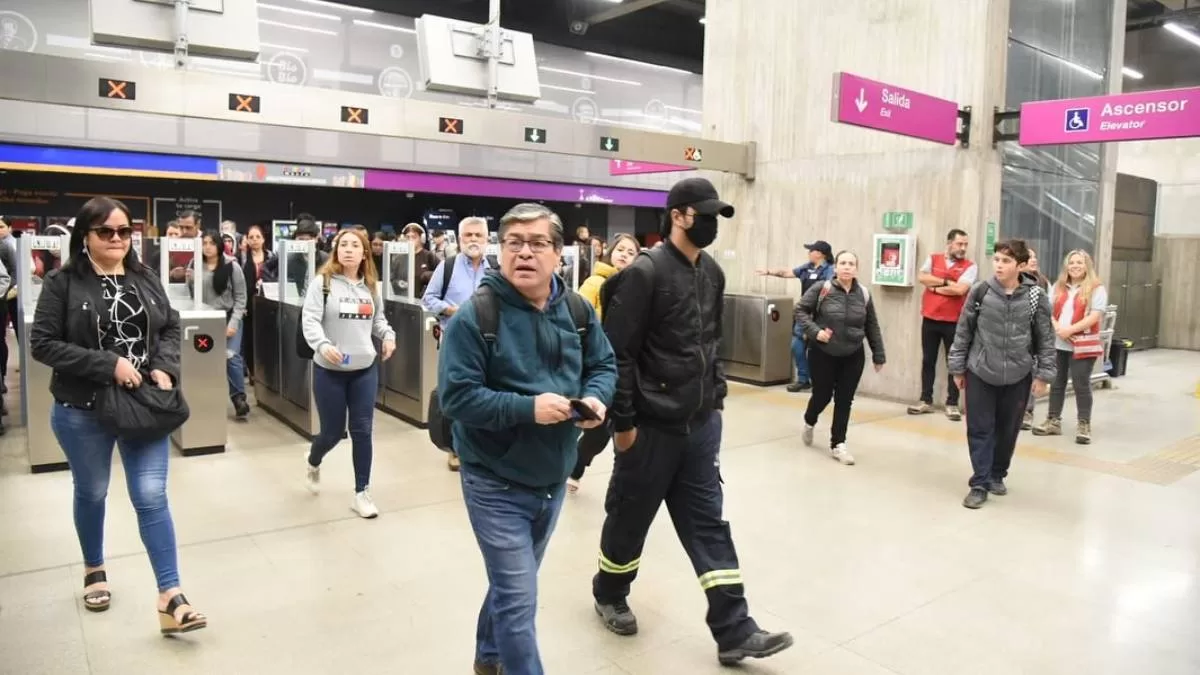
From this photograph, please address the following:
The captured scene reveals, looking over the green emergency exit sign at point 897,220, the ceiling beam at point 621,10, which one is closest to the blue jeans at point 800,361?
the green emergency exit sign at point 897,220

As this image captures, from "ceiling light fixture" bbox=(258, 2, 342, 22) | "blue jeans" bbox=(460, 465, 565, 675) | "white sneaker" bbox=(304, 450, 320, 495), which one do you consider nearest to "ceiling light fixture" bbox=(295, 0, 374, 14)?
"ceiling light fixture" bbox=(258, 2, 342, 22)

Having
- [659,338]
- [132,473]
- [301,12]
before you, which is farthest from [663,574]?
[301,12]

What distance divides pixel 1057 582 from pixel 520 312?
118 inches

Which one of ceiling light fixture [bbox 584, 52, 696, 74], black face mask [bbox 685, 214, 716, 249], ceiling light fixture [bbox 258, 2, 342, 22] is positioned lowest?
black face mask [bbox 685, 214, 716, 249]

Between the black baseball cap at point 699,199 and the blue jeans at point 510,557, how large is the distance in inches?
45.3

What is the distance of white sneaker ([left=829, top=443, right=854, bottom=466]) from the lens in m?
5.97

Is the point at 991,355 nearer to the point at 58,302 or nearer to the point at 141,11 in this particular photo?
the point at 58,302

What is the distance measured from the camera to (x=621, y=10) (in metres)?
16.8

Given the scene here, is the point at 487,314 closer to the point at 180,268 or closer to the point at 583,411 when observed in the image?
the point at 583,411

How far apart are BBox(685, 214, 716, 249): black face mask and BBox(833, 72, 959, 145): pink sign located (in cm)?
407

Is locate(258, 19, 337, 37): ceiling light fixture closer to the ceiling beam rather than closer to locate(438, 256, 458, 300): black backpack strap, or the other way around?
the ceiling beam

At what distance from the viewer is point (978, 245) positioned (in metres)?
7.91

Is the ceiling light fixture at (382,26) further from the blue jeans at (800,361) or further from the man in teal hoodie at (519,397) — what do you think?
the man in teal hoodie at (519,397)

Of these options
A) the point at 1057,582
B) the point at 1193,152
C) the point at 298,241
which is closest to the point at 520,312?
the point at 1057,582
